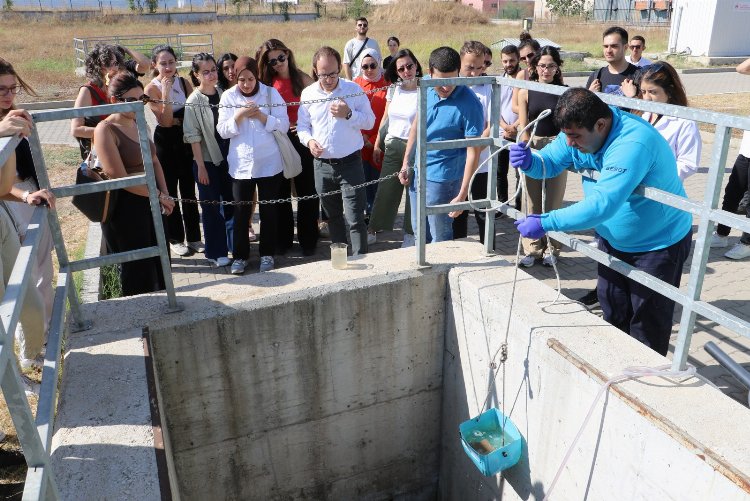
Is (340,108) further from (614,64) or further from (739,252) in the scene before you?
(739,252)

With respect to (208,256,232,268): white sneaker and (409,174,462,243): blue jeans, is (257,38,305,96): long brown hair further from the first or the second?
(409,174,462,243): blue jeans

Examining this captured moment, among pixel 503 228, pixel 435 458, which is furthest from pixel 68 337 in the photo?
pixel 503 228

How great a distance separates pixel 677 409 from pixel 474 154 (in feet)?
7.83

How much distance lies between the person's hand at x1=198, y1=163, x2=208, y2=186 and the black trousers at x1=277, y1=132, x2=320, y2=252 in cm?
71

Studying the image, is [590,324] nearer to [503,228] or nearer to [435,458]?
[435,458]

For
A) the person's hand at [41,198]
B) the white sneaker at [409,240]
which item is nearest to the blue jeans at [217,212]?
the white sneaker at [409,240]

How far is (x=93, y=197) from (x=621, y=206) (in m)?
3.15

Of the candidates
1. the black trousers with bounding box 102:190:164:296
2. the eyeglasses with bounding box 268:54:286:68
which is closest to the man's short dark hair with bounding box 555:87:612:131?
the black trousers with bounding box 102:190:164:296

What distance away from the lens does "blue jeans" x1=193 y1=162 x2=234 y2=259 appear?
5.71 metres

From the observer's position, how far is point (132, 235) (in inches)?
172

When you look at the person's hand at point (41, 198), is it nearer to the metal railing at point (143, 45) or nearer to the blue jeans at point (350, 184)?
the blue jeans at point (350, 184)

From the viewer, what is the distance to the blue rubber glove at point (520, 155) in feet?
11.1

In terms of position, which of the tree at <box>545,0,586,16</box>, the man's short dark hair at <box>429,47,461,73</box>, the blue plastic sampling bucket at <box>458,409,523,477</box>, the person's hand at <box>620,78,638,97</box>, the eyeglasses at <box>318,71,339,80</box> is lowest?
the blue plastic sampling bucket at <box>458,409,523,477</box>

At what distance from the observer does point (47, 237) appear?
466 centimetres
